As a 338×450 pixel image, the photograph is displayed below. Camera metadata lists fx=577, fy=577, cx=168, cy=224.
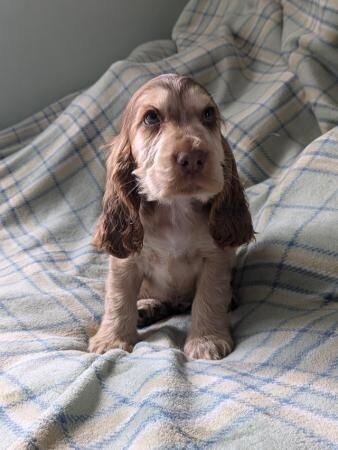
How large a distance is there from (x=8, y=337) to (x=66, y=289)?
425mm

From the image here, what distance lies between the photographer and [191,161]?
1.54 metres

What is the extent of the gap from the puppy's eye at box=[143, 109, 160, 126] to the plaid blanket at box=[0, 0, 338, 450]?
624 mm

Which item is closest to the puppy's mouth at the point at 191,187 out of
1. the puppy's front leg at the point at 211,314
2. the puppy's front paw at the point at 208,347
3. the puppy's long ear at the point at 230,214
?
the puppy's long ear at the point at 230,214

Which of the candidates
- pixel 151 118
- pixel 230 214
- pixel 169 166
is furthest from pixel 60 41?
pixel 169 166

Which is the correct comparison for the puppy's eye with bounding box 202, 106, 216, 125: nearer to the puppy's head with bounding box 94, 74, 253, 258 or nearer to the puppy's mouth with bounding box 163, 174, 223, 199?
the puppy's head with bounding box 94, 74, 253, 258

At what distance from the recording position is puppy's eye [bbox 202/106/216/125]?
→ 5.84 feet

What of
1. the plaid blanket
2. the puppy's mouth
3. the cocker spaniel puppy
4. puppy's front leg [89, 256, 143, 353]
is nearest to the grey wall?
the plaid blanket

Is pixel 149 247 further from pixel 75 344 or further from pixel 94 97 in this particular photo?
pixel 94 97

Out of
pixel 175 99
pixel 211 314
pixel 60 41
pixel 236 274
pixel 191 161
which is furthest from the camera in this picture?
pixel 60 41

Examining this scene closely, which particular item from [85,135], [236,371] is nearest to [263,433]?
[236,371]

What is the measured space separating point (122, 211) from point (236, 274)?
56 cm

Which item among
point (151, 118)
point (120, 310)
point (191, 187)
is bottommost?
point (120, 310)

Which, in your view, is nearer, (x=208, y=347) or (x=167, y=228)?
(x=208, y=347)

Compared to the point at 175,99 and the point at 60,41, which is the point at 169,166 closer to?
the point at 175,99
